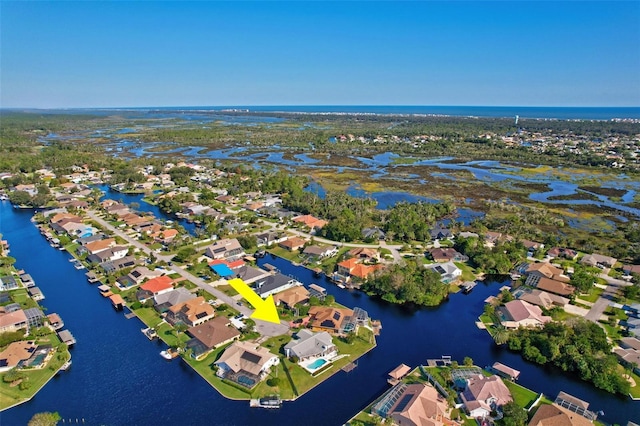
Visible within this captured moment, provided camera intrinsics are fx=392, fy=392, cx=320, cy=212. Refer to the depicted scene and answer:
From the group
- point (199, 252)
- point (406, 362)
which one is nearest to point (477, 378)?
point (406, 362)

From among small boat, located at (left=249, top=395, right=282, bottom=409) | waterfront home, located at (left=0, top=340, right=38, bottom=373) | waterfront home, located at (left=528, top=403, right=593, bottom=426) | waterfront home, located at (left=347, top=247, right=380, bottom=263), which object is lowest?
small boat, located at (left=249, top=395, right=282, bottom=409)

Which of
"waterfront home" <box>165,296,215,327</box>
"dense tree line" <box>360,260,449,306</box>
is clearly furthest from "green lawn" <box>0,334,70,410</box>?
"dense tree line" <box>360,260,449,306</box>

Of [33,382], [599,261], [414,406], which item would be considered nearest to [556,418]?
[414,406]

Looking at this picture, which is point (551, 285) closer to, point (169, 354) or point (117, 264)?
point (169, 354)

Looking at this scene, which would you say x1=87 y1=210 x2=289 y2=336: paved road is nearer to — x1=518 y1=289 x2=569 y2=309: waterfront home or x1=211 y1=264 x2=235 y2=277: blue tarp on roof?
x1=211 y1=264 x2=235 y2=277: blue tarp on roof

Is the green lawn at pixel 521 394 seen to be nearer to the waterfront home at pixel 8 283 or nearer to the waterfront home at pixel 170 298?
the waterfront home at pixel 170 298

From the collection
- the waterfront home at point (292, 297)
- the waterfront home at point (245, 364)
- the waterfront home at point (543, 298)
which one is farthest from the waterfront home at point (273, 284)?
the waterfront home at point (543, 298)

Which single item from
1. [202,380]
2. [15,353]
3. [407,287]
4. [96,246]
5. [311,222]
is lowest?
[202,380]
